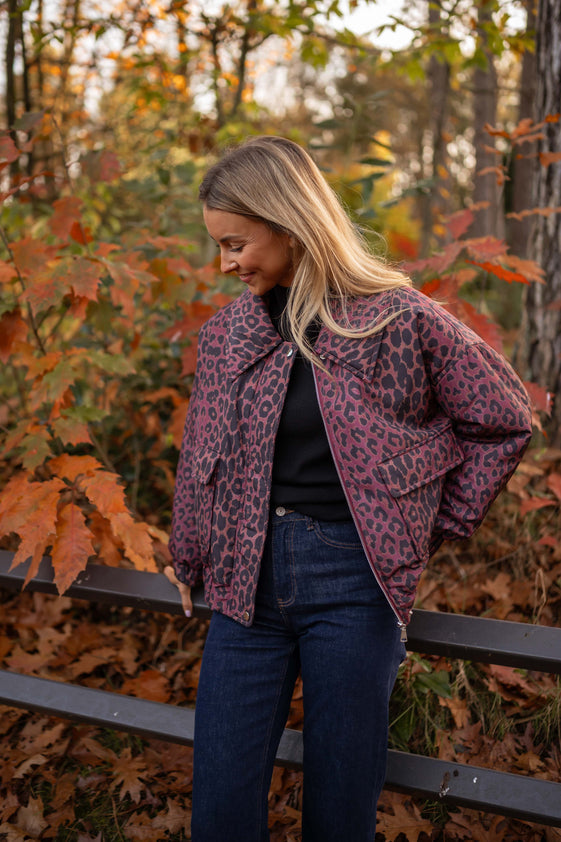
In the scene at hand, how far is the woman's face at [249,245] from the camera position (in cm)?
202

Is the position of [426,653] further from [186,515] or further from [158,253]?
[158,253]

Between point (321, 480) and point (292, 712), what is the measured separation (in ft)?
5.23

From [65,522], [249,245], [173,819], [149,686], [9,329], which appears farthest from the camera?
[149,686]

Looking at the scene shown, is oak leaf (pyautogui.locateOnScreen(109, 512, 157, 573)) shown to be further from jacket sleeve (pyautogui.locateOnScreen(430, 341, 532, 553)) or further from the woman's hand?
jacket sleeve (pyautogui.locateOnScreen(430, 341, 532, 553))

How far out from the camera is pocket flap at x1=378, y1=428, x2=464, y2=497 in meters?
1.89

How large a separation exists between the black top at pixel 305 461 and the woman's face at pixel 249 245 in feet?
0.92

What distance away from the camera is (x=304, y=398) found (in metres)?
2.02

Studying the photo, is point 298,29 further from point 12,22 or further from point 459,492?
point 459,492

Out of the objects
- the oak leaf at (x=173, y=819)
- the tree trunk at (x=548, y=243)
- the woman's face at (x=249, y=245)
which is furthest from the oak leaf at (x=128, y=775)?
the tree trunk at (x=548, y=243)

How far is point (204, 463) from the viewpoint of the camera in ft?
7.05

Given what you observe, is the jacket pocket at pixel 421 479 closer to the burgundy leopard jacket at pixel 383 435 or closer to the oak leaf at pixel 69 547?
the burgundy leopard jacket at pixel 383 435

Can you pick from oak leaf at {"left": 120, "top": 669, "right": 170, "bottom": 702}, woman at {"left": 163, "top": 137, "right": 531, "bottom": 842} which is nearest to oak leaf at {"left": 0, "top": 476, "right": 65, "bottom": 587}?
woman at {"left": 163, "top": 137, "right": 531, "bottom": 842}

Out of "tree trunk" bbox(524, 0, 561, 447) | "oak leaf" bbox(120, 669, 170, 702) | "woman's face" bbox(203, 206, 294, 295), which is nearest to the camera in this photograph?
"woman's face" bbox(203, 206, 294, 295)

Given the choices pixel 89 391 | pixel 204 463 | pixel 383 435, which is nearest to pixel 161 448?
pixel 89 391
